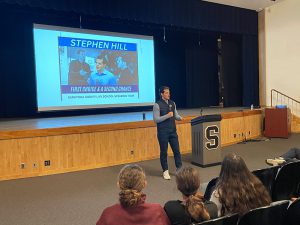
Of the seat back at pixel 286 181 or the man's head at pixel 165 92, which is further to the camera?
the man's head at pixel 165 92

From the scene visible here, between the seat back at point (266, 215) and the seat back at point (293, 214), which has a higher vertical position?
the seat back at point (266, 215)

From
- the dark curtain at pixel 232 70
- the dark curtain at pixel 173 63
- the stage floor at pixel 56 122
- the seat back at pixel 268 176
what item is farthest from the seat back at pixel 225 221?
the dark curtain at pixel 232 70

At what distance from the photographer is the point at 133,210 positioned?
4.99 ft

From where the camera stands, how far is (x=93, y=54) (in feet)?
21.1

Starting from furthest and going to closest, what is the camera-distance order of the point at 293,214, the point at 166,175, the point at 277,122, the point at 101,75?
the point at 277,122 < the point at 101,75 < the point at 166,175 < the point at 293,214

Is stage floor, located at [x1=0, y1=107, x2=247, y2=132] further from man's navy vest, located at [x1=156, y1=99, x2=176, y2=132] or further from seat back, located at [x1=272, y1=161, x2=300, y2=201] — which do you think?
seat back, located at [x1=272, y1=161, x2=300, y2=201]

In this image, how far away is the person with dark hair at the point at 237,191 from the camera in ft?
Answer: 5.73

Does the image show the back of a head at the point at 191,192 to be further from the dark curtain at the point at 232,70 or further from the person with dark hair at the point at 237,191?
the dark curtain at the point at 232,70

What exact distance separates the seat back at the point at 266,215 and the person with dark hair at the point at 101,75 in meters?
5.24

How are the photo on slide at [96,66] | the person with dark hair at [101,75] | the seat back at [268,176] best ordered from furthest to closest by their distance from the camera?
the person with dark hair at [101,75] → the photo on slide at [96,66] → the seat back at [268,176]

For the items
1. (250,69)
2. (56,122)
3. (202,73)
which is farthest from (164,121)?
(202,73)

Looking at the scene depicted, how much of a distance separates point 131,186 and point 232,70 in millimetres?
8649

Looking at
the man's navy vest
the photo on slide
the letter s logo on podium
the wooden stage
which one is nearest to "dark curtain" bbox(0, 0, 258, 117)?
the photo on slide

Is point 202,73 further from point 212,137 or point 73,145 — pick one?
point 73,145
